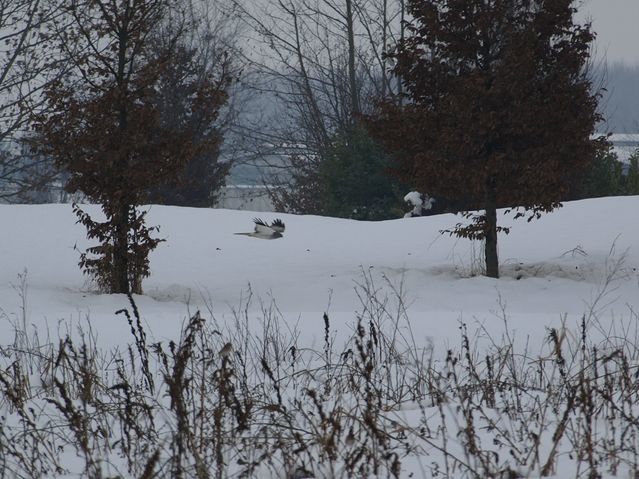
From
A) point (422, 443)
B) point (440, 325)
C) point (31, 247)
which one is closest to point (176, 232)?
point (31, 247)

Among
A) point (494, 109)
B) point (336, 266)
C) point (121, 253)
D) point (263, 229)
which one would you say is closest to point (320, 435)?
point (121, 253)

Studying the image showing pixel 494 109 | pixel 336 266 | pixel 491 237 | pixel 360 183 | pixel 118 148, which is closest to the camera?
pixel 118 148

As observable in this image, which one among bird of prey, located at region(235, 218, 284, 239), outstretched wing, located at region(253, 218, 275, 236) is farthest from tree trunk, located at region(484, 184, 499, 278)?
outstretched wing, located at region(253, 218, 275, 236)

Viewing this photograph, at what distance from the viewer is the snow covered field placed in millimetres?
6734

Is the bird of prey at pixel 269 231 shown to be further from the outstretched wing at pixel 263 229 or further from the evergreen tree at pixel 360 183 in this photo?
the evergreen tree at pixel 360 183

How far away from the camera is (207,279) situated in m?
11.3

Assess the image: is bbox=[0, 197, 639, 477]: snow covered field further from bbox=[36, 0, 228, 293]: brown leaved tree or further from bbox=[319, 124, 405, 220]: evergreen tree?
bbox=[319, 124, 405, 220]: evergreen tree

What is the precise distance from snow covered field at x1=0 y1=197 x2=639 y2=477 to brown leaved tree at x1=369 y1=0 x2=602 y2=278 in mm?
1199

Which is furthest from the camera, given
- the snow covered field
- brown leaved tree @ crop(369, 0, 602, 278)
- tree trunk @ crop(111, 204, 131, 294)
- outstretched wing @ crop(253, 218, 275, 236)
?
outstretched wing @ crop(253, 218, 275, 236)

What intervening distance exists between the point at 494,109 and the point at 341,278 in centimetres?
288

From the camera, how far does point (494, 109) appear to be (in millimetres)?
10195

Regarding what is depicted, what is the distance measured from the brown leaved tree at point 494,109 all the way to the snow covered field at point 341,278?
1199mm

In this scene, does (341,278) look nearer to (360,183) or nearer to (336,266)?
(336,266)

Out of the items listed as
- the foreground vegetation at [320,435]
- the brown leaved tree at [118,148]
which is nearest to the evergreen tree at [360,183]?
the brown leaved tree at [118,148]
